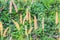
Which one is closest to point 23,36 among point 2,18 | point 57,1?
point 2,18

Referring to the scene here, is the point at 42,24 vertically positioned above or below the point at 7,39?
above

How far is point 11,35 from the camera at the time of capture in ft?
8.62

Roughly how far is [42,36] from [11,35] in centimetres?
35

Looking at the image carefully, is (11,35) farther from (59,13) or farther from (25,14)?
(59,13)

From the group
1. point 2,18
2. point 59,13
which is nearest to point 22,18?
point 2,18

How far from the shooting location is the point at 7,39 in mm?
2592

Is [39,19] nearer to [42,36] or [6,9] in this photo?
[42,36]

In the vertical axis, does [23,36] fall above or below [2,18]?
below

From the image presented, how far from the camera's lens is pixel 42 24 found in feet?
8.46

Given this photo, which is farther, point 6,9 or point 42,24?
point 6,9

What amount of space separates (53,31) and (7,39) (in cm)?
53

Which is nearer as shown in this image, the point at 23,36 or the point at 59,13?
the point at 23,36

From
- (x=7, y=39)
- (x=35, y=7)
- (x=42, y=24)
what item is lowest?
(x=7, y=39)

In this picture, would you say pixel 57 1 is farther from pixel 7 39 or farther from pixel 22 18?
pixel 7 39
